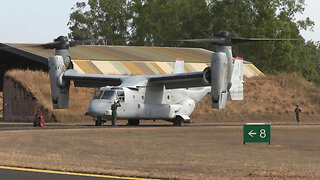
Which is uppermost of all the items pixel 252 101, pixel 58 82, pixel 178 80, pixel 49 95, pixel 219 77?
pixel 219 77

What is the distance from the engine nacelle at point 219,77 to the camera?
140 ft

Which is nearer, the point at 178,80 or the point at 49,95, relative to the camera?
the point at 178,80

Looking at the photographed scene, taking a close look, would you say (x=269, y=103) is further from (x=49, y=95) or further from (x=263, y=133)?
(x=263, y=133)

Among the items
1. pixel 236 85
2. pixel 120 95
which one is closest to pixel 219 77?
pixel 236 85

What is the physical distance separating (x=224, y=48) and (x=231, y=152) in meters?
19.8

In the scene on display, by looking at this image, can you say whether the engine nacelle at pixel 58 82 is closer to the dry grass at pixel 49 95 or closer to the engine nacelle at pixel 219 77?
the dry grass at pixel 49 95

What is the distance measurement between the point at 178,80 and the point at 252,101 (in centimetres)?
2116

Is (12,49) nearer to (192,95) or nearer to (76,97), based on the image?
(76,97)

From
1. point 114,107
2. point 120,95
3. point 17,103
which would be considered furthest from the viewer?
point 17,103

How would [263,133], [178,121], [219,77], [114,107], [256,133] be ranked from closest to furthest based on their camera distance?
[263,133] < [256,133] < [219,77] < [114,107] < [178,121]

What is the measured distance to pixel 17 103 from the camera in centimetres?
6159

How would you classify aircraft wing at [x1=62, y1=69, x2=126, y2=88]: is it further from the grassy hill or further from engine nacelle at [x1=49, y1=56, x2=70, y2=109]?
the grassy hill

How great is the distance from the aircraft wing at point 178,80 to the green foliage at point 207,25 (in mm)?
54413

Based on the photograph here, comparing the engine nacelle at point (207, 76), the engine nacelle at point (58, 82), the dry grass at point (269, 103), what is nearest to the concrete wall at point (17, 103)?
the engine nacelle at point (58, 82)
